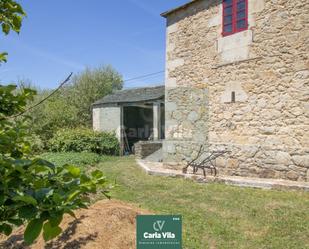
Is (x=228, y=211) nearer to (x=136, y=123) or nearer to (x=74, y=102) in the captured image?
(x=136, y=123)

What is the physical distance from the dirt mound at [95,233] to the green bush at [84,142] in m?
12.0

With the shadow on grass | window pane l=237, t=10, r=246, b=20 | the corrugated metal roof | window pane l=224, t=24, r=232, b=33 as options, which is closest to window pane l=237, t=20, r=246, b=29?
window pane l=237, t=10, r=246, b=20

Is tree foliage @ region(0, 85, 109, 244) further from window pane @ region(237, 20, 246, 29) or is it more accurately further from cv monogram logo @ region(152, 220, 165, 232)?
window pane @ region(237, 20, 246, 29)

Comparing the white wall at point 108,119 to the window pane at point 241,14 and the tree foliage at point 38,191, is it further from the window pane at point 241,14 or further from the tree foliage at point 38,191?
the tree foliage at point 38,191

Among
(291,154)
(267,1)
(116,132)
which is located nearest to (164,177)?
(291,154)

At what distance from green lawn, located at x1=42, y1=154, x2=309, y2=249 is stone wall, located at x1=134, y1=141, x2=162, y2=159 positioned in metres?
6.16

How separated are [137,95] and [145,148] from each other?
4682 mm

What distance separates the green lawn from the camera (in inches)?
187

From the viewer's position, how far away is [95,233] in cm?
440

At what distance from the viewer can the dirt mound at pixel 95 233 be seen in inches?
167

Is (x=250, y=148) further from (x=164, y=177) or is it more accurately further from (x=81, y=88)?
(x=81, y=88)

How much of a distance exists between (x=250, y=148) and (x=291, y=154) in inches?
46.7

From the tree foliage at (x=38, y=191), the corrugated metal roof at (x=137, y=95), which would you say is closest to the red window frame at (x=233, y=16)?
the corrugated metal roof at (x=137, y=95)

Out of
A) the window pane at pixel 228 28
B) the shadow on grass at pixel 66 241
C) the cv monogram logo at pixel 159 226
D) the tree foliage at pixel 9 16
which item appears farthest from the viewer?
the window pane at pixel 228 28
